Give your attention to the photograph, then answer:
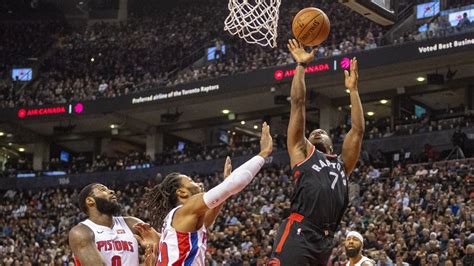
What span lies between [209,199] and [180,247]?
1.42 ft

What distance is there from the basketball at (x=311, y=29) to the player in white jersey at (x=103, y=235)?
2.06 metres

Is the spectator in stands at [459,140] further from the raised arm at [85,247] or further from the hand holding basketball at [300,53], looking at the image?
the raised arm at [85,247]

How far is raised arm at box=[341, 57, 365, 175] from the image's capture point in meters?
6.83

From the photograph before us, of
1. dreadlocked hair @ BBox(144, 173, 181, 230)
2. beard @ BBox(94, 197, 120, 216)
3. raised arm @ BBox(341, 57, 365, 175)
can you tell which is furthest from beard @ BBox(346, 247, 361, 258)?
dreadlocked hair @ BBox(144, 173, 181, 230)

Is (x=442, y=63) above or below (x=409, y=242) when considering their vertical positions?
above

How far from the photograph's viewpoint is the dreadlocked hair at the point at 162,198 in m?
6.23

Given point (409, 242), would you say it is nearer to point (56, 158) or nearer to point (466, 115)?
point (466, 115)

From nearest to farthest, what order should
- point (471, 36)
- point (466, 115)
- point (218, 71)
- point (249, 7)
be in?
point (249, 7), point (471, 36), point (466, 115), point (218, 71)

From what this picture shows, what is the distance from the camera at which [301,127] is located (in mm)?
6336

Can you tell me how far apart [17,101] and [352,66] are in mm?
31632

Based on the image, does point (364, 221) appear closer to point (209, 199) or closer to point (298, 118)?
point (298, 118)

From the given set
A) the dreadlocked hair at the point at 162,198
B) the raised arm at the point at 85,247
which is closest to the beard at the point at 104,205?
the raised arm at the point at 85,247

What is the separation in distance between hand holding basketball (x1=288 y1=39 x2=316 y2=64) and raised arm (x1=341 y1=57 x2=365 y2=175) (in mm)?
574

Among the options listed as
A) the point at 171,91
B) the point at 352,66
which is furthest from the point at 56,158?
the point at 352,66
